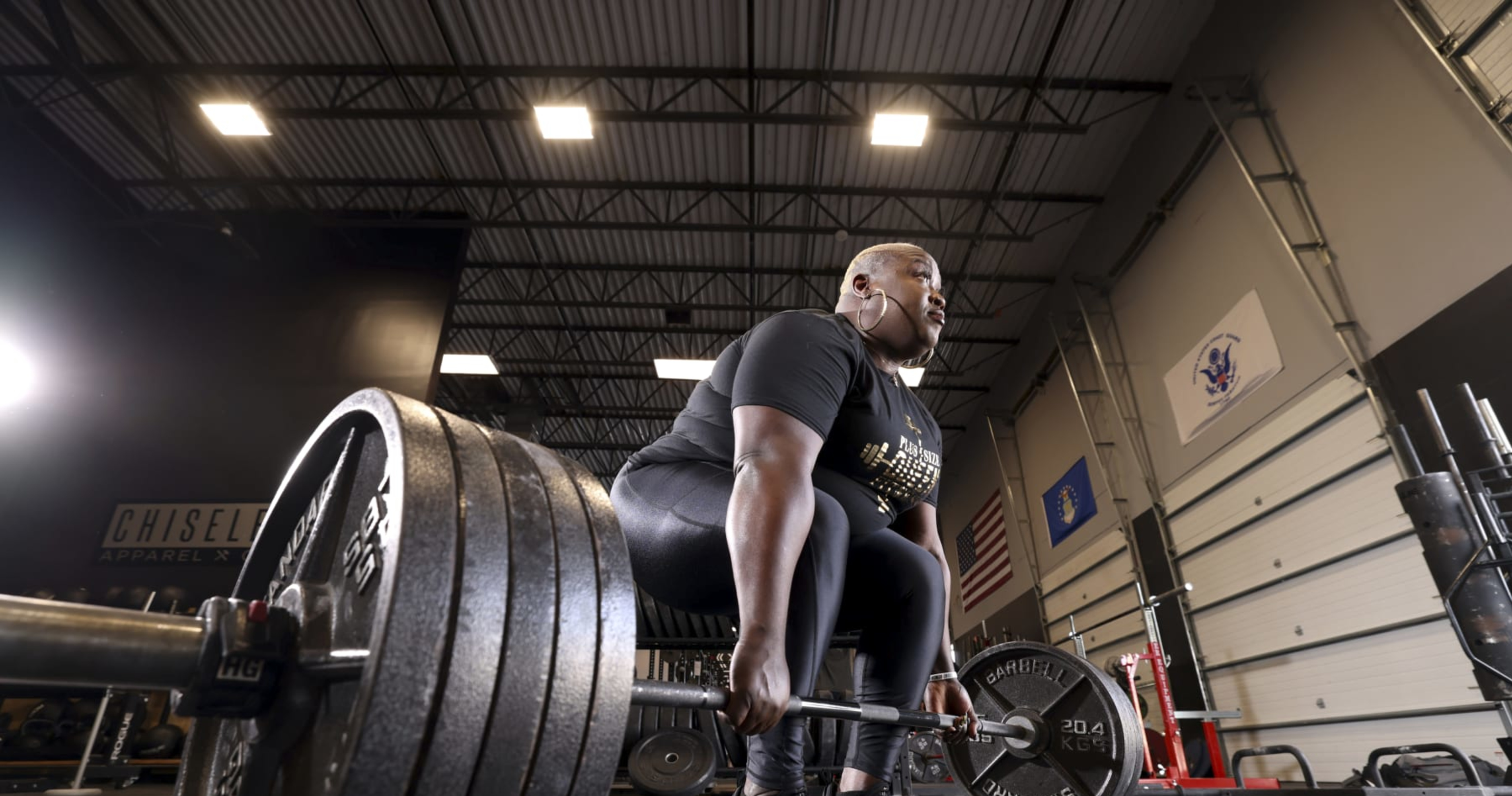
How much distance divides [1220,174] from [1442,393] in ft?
6.36

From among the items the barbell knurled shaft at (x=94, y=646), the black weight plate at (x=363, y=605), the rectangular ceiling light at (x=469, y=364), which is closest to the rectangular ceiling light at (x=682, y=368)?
the rectangular ceiling light at (x=469, y=364)

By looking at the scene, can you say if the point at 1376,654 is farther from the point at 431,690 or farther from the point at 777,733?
the point at 431,690

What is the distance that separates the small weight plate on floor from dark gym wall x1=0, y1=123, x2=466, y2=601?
351 cm

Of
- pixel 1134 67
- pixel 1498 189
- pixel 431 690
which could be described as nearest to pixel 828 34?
pixel 1134 67

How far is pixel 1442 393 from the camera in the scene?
293 centimetres

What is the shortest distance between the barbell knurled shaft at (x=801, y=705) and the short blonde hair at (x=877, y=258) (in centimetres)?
68

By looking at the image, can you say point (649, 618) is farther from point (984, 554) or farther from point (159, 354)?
point (984, 554)

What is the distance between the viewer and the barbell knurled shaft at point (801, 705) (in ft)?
2.27

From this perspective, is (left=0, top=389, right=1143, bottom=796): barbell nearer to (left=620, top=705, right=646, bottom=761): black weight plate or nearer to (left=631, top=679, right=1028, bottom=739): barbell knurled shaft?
(left=631, top=679, right=1028, bottom=739): barbell knurled shaft

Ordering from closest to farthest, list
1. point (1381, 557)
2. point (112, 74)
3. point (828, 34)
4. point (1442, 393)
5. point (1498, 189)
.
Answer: point (1498, 189) < point (1442, 393) < point (1381, 557) < point (828, 34) < point (112, 74)

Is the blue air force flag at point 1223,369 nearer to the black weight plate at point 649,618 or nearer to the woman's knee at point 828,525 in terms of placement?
the black weight plate at point 649,618

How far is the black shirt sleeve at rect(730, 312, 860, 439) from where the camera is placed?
927mm

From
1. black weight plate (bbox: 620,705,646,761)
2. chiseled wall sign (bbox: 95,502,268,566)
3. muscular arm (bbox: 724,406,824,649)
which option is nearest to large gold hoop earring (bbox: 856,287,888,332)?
muscular arm (bbox: 724,406,824,649)

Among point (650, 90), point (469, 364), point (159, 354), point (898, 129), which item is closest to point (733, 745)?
point (898, 129)
